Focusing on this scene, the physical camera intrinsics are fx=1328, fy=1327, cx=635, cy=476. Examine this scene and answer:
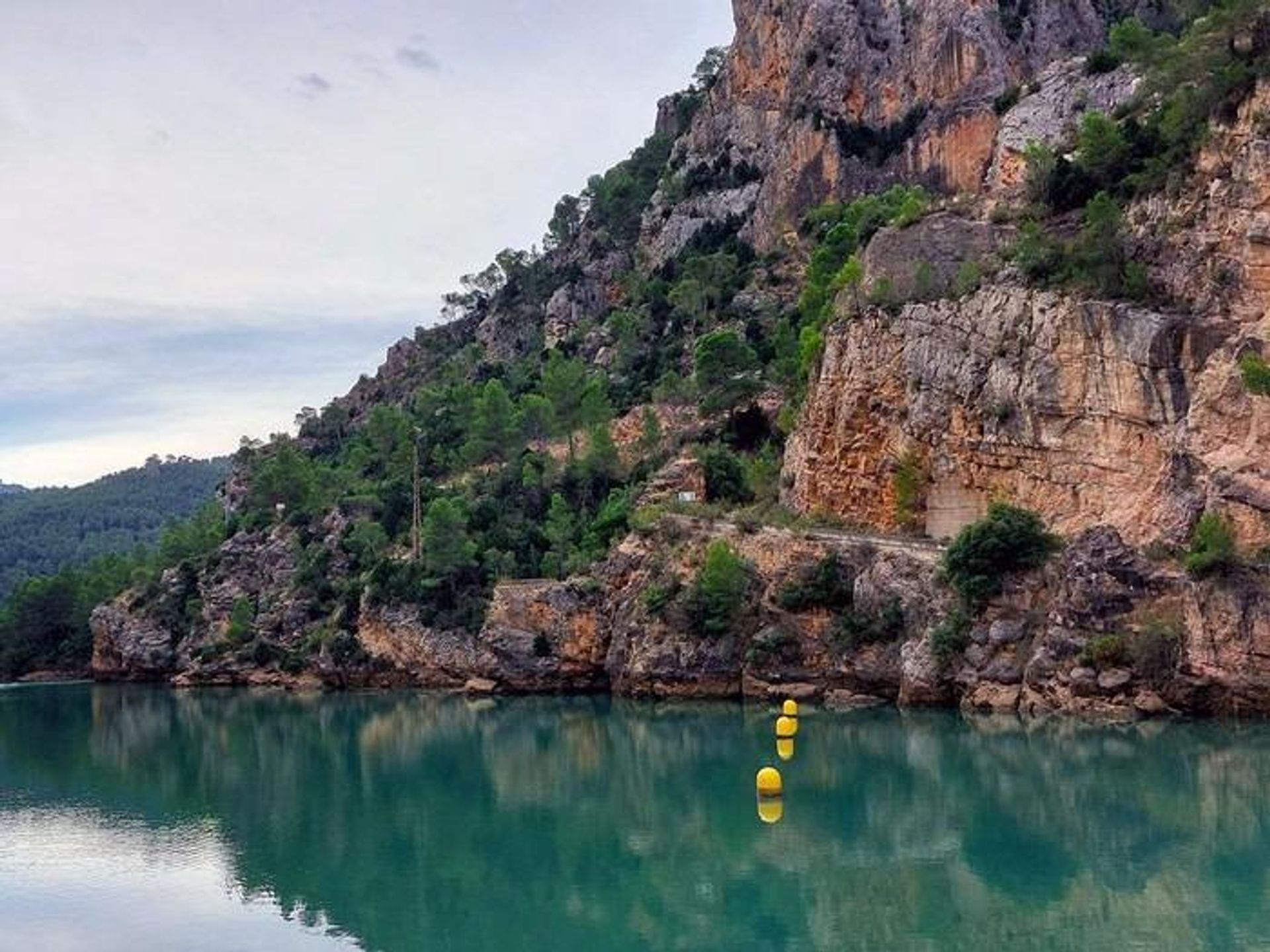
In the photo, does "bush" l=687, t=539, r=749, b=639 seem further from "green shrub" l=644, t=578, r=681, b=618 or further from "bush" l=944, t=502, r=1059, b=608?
"bush" l=944, t=502, r=1059, b=608

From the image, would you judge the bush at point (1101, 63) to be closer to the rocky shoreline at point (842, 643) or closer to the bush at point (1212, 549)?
the rocky shoreline at point (842, 643)

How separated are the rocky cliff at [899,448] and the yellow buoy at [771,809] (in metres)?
14.8

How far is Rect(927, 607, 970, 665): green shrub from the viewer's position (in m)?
45.1

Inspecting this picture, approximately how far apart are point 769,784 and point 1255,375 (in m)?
20.9

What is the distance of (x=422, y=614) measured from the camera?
67000 mm

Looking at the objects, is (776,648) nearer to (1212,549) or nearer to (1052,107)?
(1212,549)

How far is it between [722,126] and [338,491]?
40438mm

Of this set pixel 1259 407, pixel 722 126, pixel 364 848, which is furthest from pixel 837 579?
pixel 722 126

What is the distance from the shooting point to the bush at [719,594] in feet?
174

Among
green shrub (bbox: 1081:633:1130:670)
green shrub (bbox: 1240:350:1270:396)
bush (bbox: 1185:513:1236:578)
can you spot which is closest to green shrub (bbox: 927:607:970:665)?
green shrub (bbox: 1081:633:1130:670)

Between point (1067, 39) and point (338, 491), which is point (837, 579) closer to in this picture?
point (338, 491)

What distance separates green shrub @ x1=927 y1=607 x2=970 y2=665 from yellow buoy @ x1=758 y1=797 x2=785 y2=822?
15915mm

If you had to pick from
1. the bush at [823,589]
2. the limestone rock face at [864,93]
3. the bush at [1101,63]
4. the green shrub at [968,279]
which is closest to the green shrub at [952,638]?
the bush at [823,589]

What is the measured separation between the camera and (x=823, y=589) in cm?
5103
